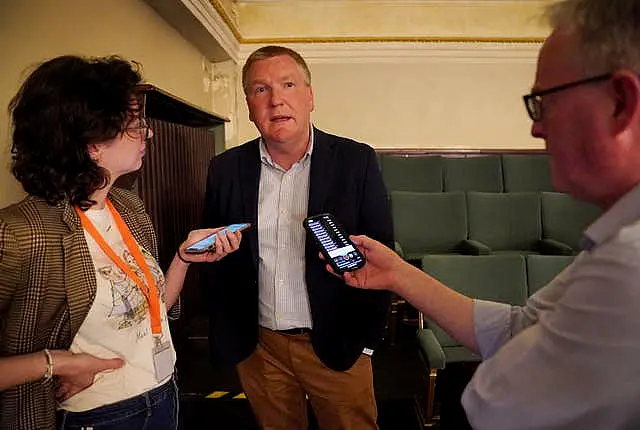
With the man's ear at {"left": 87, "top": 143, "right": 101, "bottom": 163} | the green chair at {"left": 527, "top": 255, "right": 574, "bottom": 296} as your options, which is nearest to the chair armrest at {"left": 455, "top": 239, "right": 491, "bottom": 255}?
A: the green chair at {"left": 527, "top": 255, "right": 574, "bottom": 296}

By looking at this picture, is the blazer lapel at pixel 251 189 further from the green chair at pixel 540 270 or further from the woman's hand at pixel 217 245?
the green chair at pixel 540 270

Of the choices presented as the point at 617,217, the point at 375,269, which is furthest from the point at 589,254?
the point at 375,269

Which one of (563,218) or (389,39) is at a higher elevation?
(389,39)

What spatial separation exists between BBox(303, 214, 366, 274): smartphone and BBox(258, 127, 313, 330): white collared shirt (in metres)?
0.16

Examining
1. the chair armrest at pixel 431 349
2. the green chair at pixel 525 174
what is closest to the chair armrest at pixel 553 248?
the green chair at pixel 525 174

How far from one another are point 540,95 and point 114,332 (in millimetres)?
945

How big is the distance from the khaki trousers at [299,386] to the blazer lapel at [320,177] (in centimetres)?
40

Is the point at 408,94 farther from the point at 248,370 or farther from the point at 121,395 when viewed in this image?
the point at 121,395

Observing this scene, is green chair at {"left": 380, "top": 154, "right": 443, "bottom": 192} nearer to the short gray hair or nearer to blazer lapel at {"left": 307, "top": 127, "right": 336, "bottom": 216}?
blazer lapel at {"left": 307, "top": 127, "right": 336, "bottom": 216}

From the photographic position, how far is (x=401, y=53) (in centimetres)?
515

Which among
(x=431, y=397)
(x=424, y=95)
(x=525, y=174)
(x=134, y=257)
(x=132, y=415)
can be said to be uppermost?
(x=424, y=95)

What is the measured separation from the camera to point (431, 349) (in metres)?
Answer: 2.08

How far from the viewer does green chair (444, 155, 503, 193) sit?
4684 mm

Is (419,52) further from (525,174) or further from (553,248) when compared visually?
(553,248)
